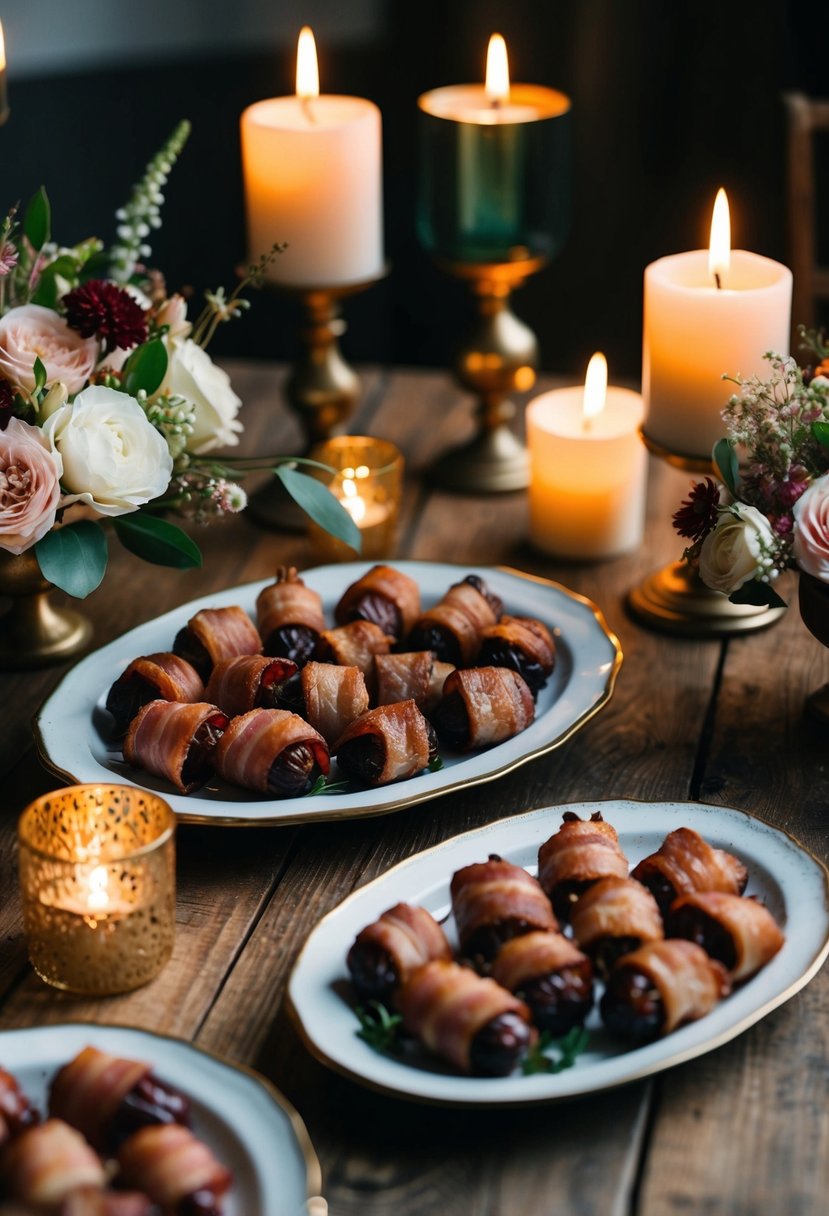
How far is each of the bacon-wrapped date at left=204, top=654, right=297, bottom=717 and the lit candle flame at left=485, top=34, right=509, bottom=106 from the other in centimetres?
87

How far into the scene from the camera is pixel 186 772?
3.63 ft

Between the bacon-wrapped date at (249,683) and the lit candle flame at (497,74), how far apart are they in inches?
34.2

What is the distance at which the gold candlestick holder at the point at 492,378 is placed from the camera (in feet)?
5.73

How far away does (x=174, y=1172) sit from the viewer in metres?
0.73

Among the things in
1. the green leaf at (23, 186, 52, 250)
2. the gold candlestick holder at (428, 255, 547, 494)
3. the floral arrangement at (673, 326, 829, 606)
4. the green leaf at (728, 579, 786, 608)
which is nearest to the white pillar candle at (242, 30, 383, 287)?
the gold candlestick holder at (428, 255, 547, 494)

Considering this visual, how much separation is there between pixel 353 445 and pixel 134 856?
85 cm

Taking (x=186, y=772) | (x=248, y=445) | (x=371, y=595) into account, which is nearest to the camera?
(x=186, y=772)

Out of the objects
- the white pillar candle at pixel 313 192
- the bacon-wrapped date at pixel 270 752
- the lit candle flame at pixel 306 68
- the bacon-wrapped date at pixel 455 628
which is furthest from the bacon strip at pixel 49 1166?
the lit candle flame at pixel 306 68

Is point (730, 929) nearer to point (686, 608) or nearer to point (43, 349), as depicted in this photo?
point (686, 608)

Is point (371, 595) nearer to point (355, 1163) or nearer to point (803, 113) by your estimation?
point (355, 1163)

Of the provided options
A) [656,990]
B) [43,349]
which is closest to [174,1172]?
[656,990]

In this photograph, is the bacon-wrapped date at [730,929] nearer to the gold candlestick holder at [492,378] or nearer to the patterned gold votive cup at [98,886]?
the patterned gold votive cup at [98,886]

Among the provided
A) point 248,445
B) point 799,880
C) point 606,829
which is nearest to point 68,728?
point 606,829

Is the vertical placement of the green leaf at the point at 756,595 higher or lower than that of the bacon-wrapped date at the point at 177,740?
higher
